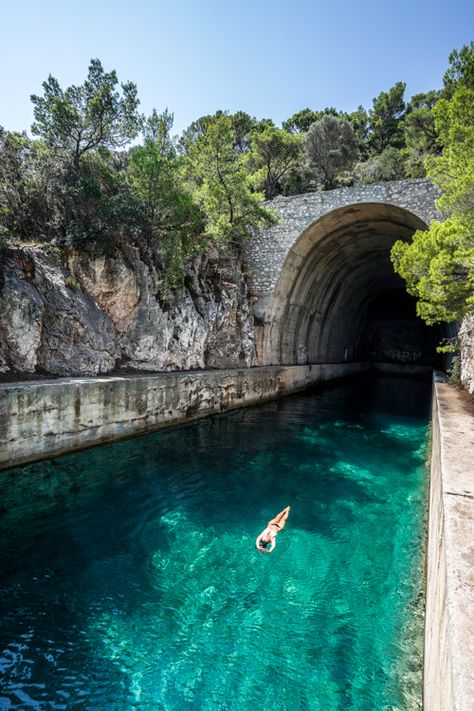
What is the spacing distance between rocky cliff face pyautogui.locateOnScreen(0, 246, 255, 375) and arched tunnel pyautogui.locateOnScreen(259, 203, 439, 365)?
2.46 meters

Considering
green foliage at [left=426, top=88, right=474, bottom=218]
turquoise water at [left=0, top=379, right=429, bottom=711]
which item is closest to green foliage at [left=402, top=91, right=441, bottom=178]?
green foliage at [left=426, top=88, right=474, bottom=218]

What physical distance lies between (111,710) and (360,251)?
21.2 m

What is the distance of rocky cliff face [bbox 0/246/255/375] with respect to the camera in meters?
9.22

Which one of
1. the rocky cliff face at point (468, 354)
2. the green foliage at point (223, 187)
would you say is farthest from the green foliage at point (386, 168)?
the rocky cliff face at point (468, 354)

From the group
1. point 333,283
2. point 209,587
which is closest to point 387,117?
point 333,283

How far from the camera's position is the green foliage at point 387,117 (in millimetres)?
33750

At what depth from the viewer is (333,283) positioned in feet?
73.7

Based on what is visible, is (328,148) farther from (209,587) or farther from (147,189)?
(209,587)

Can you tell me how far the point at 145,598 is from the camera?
13.6 feet

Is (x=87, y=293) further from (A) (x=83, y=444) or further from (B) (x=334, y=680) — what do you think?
(B) (x=334, y=680)

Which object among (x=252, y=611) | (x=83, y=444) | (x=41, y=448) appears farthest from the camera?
(x=83, y=444)

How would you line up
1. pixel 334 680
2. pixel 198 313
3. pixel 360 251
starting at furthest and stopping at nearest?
pixel 360 251 → pixel 198 313 → pixel 334 680

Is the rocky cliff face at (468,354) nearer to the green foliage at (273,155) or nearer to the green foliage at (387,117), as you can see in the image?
the green foliage at (273,155)

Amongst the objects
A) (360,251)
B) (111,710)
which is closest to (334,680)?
(111,710)
